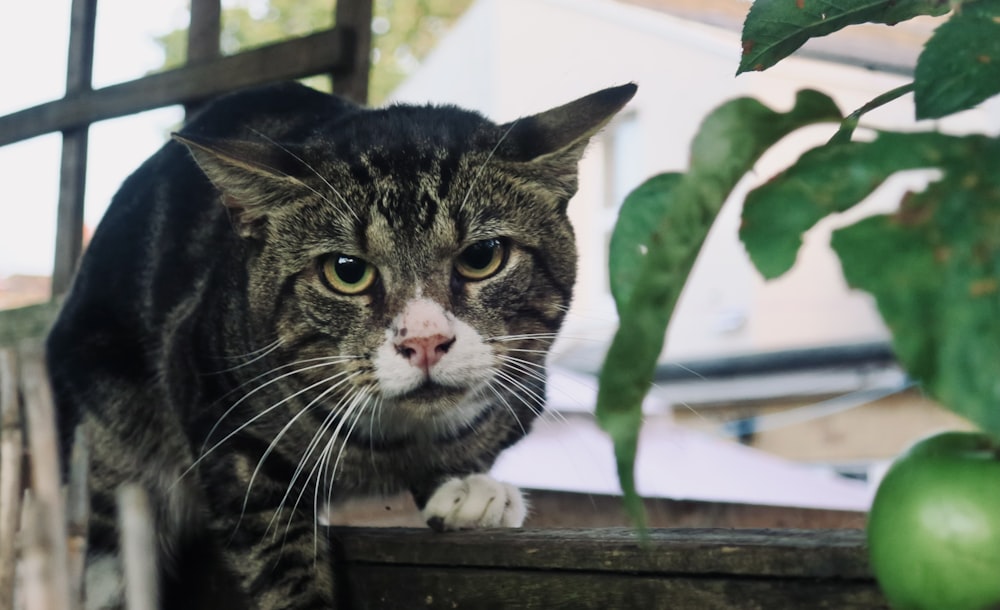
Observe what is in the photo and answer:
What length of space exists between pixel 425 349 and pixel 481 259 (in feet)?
0.57

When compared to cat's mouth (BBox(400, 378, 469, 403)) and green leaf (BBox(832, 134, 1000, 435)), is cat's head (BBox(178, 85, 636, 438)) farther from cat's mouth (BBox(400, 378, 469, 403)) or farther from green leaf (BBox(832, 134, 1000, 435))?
green leaf (BBox(832, 134, 1000, 435))

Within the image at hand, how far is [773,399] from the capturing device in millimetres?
5398

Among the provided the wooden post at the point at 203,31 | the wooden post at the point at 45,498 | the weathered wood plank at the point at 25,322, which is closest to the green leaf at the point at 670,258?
the wooden post at the point at 45,498

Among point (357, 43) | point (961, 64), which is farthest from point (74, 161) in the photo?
point (961, 64)

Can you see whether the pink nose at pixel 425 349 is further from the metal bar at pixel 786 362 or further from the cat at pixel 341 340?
the metal bar at pixel 786 362

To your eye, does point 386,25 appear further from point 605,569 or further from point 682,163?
point 605,569

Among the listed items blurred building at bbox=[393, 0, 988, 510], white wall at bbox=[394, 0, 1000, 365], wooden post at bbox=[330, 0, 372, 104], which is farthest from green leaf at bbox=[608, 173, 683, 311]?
white wall at bbox=[394, 0, 1000, 365]

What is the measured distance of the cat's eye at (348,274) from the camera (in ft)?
3.94

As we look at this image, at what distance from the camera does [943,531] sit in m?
0.40

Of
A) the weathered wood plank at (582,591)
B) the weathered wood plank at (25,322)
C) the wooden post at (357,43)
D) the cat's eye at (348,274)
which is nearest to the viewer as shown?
the weathered wood plank at (582,591)

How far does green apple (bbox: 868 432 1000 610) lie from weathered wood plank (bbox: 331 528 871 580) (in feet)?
0.84

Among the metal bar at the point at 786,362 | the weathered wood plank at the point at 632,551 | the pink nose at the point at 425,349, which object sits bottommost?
the weathered wood plank at the point at 632,551

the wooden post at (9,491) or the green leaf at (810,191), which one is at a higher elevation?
the green leaf at (810,191)

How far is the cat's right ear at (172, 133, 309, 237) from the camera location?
1.12 meters
